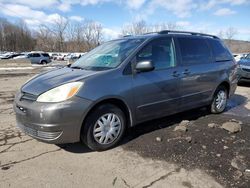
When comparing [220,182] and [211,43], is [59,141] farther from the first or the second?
[211,43]

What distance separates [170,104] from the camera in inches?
207

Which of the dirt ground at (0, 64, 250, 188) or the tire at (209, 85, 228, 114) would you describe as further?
the tire at (209, 85, 228, 114)

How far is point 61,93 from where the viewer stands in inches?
155

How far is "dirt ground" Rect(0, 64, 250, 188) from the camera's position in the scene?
3488 millimetres

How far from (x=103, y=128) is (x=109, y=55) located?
136cm

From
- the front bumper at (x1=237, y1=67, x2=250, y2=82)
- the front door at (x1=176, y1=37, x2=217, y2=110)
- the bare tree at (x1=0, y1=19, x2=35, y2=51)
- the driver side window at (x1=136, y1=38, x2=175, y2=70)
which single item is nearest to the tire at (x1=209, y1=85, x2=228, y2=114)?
the front door at (x1=176, y1=37, x2=217, y2=110)

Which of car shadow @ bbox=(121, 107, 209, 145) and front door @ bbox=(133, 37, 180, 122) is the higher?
front door @ bbox=(133, 37, 180, 122)

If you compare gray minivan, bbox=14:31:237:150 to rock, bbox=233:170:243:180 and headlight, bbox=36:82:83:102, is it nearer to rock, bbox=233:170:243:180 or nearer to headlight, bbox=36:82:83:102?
headlight, bbox=36:82:83:102

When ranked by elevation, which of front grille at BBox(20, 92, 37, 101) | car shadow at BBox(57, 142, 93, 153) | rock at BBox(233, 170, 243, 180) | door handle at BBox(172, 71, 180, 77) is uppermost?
door handle at BBox(172, 71, 180, 77)

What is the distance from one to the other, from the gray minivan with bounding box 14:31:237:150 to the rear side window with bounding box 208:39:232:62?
0.65ft

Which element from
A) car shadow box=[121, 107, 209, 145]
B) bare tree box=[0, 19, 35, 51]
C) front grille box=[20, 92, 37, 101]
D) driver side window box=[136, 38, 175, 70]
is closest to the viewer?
front grille box=[20, 92, 37, 101]

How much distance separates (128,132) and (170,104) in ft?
3.04

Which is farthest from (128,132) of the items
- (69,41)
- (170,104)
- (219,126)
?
(69,41)

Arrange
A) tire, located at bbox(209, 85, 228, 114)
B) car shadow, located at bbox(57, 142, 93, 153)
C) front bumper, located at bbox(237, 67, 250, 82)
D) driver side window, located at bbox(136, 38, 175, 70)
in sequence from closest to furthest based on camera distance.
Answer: car shadow, located at bbox(57, 142, 93, 153)
driver side window, located at bbox(136, 38, 175, 70)
tire, located at bbox(209, 85, 228, 114)
front bumper, located at bbox(237, 67, 250, 82)
